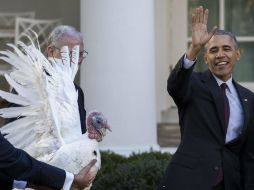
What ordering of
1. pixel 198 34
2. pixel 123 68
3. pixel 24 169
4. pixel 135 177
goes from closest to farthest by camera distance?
1. pixel 24 169
2. pixel 198 34
3. pixel 135 177
4. pixel 123 68

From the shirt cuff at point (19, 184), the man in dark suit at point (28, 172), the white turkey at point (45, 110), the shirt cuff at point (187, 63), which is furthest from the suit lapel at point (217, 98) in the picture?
the shirt cuff at point (19, 184)

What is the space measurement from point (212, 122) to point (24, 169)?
1.24 meters

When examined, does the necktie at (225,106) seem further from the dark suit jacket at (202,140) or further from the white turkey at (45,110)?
the white turkey at (45,110)

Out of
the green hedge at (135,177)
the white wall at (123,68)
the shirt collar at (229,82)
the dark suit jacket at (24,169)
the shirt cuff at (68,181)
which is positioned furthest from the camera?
the white wall at (123,68)

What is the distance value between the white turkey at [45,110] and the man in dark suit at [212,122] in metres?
0.48

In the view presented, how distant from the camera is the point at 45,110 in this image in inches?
149

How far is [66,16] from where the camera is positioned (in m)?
9.40

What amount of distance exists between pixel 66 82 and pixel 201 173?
95cm

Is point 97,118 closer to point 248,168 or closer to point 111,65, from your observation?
point 248,168

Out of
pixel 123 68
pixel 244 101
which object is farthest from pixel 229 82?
pixel 123 68

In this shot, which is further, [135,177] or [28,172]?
[135,177]

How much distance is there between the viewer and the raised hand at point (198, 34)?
3.35 m

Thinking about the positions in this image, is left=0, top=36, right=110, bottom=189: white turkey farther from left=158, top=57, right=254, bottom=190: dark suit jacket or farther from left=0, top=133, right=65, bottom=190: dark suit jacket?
left=0, top=133, right=65, bottom=190: dark suit jacket

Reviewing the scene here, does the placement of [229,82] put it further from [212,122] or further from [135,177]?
[135,177]
